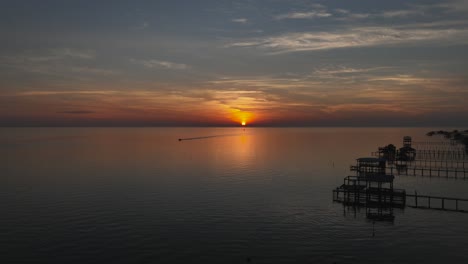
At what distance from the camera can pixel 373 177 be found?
50281mm

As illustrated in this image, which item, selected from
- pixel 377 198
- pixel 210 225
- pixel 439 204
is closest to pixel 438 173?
pixel 439 204

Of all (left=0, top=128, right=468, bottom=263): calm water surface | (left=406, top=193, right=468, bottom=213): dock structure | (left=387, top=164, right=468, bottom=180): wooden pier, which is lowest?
(left=0, top=128, right=468, bottom=263): calm water surface

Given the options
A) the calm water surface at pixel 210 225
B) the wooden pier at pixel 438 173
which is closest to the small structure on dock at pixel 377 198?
the calm water surface at pixel 210 225

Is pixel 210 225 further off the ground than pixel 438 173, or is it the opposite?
pixel 438 173

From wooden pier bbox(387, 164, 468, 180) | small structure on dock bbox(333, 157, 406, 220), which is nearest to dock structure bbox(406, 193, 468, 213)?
small structure on dock bbox(333, 157, 406, 220)

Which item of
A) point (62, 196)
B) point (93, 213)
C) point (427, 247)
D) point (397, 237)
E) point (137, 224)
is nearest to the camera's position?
point (427, 247)

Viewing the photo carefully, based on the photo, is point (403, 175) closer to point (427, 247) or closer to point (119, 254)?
point (427, 247)

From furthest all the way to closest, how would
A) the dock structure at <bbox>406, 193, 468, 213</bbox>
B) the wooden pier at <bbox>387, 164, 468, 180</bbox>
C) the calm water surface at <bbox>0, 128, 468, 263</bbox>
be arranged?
the wooden pier at <bbox>387, 164, 468, 180</bbox>
the dock structure at <bbox>406, 193, 468, 213</bbox>
the calm water surface at <bbox>0, 128, 468, 263</bbox>

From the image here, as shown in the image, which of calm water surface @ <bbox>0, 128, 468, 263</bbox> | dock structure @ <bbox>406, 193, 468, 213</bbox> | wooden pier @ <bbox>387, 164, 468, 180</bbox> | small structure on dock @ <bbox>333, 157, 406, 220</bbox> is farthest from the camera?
wooden pier @ <bbox>387, 164, 468, 180</bbox>

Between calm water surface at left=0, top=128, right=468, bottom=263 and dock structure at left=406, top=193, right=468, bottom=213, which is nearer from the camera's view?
calm water surface at left=0, top=128, right=468, bottom=263

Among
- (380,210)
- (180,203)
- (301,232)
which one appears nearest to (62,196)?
(180,203)

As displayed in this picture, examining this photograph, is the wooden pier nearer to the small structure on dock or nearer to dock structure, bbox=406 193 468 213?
dock structure, bbox=406 193 468 213

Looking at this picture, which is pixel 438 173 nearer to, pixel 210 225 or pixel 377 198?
pixel 377 198

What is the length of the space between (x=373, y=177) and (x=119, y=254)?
36.6 m
